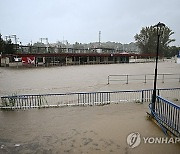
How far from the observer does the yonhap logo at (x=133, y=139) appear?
6099 mm

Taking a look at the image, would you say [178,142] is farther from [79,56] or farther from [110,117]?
[79,56]

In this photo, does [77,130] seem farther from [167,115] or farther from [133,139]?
[167,115]

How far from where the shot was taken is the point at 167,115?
7461mm

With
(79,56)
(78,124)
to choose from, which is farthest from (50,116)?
(79,56)

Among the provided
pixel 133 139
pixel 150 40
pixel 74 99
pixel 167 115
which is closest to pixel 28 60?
pixel 74 99

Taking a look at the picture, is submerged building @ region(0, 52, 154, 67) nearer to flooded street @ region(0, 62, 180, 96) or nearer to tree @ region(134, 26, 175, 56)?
flooded street @ region(0, 62, 180, 96)

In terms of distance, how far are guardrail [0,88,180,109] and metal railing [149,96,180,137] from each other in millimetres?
3095

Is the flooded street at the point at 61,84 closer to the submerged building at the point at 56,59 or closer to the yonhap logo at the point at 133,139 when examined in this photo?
the yonhap logo at the point at 133,139

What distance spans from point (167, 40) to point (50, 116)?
108534 millimetres

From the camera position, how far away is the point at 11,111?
33.0ft

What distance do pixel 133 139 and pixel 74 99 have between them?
6.77m

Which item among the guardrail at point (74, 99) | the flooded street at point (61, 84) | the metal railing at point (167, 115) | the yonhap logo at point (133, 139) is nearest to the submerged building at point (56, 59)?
the flooded street at point (61, 84)

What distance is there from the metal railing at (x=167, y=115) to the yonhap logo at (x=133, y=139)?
1117mm

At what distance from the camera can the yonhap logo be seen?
6.10 metres
